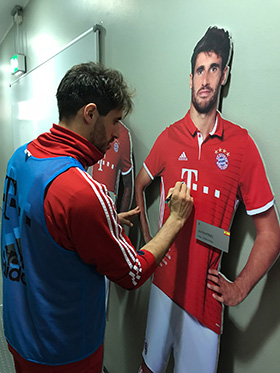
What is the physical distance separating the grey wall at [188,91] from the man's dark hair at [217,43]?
2 centimetres

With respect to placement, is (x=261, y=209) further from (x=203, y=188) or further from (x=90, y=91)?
(x=90, y=91)

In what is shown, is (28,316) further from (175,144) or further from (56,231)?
Result: (175,144)

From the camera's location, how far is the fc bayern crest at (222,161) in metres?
0.90

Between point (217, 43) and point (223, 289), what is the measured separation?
31.8 inches

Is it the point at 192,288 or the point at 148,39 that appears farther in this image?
the point at 148,39

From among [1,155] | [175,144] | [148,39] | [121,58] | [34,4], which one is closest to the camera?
[175,144]

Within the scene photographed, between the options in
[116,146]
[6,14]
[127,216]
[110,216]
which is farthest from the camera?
[6,14]

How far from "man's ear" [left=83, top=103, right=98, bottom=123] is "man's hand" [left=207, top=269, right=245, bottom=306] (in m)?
0.65

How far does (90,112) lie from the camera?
0.87m

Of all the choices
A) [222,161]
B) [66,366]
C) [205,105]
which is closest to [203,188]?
[222,161]

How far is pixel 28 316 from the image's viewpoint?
3.08 feet

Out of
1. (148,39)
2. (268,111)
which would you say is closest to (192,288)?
(268,111)

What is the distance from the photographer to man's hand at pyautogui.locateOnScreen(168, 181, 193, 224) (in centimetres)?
98

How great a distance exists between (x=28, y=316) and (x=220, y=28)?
1.14m
